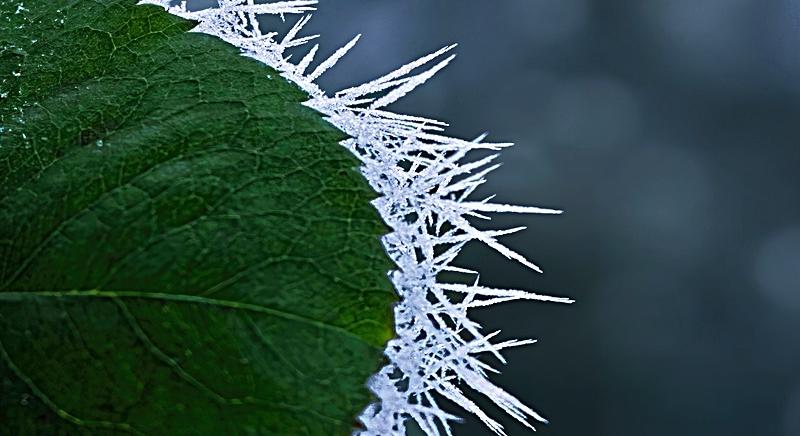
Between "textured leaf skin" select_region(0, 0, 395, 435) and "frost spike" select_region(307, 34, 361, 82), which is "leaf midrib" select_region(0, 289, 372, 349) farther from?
"frost spike" select_region(307, 34, 361, 82)

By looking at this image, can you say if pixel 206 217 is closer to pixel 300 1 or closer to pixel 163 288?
pixel 163 288

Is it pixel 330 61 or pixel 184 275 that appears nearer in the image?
pixel 184 275

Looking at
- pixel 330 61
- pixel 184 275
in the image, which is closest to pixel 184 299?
pixel 184 275

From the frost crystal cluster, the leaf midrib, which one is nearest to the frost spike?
the frost crystal cluster

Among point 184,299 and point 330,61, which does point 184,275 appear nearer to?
point 184,299

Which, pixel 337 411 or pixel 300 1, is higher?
pixel 300 1

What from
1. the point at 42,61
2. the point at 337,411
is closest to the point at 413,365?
the point at 337,411
